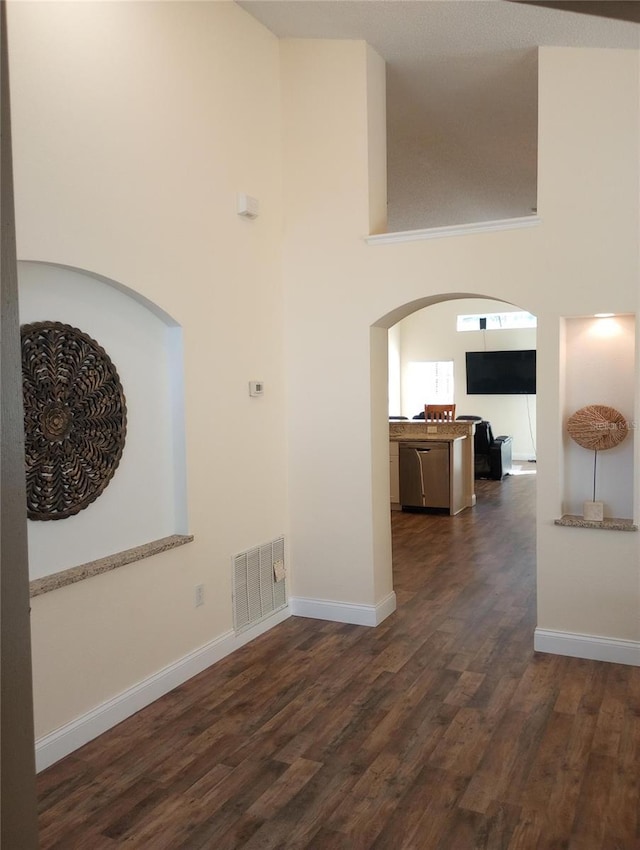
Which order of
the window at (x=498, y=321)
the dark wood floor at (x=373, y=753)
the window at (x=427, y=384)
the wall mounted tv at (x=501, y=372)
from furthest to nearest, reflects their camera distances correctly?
1. the window at (x=427, y=384)
2. the window at (x=498, y=321)
3. the wall mounted tv at (x=501, y=372)
4. the dark wood floor at (x=373, y=753)

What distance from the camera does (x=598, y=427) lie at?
3984 mm

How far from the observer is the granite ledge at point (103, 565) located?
9.60 ft

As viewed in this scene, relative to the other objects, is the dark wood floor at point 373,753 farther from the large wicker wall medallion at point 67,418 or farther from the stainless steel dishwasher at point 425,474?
the stainless steel dishwasher at point 425,474

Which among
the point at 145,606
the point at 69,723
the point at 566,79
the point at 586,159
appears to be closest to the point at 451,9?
the point at 566,79

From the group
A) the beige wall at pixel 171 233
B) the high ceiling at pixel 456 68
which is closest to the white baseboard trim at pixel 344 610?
the beige wall at pixel 171 233

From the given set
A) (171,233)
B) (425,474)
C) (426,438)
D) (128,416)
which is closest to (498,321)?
(426,438)

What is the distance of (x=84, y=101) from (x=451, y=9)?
212 centimetres

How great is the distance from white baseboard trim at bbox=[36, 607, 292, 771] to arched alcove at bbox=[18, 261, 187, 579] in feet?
2.24

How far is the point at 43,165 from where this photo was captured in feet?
9.47

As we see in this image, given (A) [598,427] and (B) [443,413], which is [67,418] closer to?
(A) [598,427]

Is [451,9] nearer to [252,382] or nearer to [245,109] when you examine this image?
[245,109]

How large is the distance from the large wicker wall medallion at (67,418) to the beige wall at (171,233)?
347 millimetres

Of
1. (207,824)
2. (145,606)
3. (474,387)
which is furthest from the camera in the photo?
(474,387)

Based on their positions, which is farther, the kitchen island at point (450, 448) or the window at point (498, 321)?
the window at point (498, 321)
